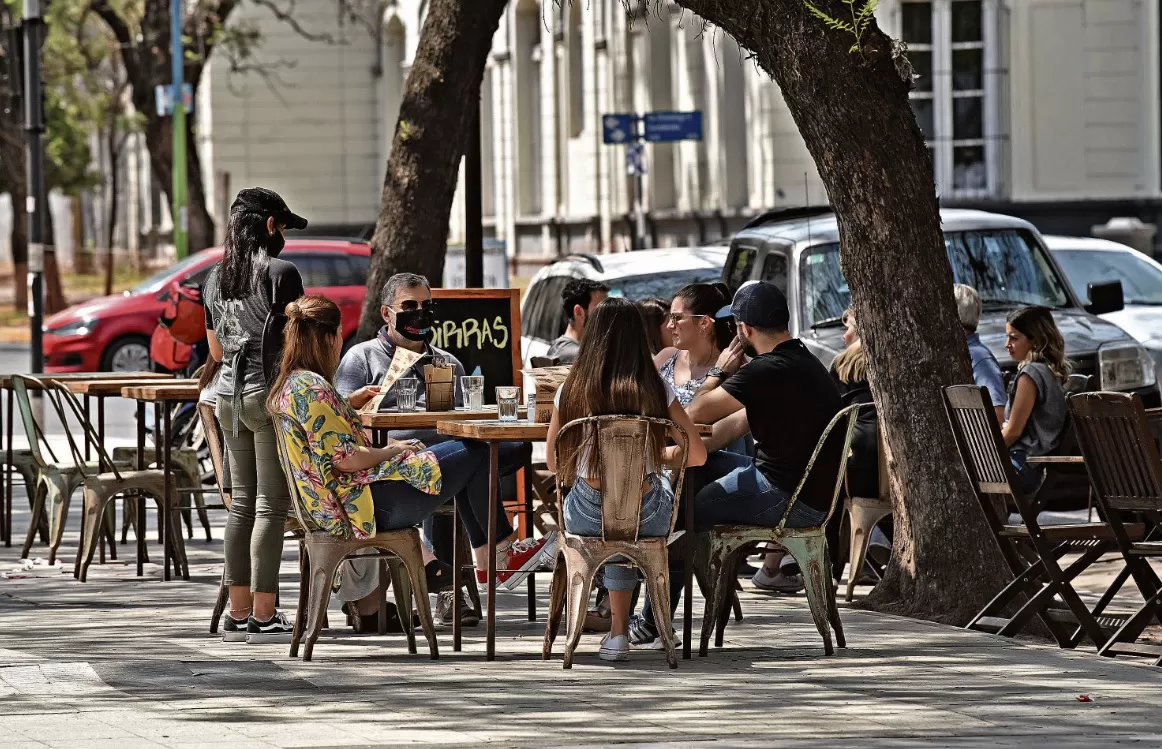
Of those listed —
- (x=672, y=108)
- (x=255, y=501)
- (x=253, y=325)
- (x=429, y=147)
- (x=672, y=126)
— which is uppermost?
(x=672, y=108)

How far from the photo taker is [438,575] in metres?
9.85

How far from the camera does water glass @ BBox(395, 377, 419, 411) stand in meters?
9.71

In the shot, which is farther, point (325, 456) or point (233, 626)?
point (233, 626)

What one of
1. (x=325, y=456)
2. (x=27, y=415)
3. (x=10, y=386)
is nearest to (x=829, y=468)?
(x=325, y=456)

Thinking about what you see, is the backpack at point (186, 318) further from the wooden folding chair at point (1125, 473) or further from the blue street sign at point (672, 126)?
the blue street sign at point (672, 126)

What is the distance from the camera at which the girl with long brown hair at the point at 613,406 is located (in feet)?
27.3

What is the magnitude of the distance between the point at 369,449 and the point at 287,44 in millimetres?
41985

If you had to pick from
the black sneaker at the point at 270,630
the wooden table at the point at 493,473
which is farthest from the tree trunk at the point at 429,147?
the wooden table at the point at 493,473

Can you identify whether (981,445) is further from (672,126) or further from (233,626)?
(672,126)

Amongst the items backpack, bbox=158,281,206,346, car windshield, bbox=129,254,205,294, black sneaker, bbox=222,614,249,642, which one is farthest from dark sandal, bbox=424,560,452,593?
car windshield, bbox=129,254,205,294

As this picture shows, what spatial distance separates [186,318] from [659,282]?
3.66 m

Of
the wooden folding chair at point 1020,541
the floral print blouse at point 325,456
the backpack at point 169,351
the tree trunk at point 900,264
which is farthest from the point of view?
the backpack at point 169,351

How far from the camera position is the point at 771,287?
9109 millimetres

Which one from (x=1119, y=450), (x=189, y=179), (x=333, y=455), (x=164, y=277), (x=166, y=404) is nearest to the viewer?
(x=1119, y=450)
